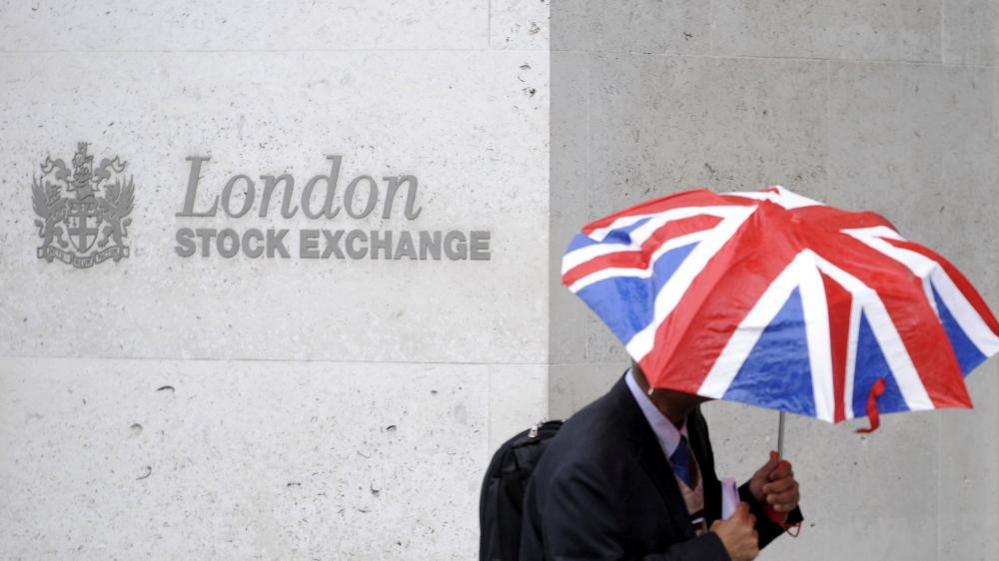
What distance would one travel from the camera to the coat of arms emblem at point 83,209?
583cm

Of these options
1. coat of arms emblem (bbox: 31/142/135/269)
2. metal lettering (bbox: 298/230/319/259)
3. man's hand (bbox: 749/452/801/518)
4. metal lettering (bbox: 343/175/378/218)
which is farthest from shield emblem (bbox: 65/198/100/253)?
man's hand (bbox: 749/452/801/518)

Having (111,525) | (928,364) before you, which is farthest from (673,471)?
(111,525)

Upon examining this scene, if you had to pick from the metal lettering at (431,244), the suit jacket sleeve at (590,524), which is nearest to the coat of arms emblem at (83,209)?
the metal lettering at (431,244)

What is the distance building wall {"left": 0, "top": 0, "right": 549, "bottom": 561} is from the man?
9.39 ft

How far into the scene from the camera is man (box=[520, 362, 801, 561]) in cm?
257

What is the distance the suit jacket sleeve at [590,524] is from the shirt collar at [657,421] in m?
0.19

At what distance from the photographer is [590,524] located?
2.55 m

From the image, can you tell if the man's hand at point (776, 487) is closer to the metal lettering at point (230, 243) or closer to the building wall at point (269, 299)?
the building wall at point (269, 299)

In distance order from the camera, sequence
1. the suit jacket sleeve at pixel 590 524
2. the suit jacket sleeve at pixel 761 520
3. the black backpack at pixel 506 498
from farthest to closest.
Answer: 1. the suit jacket sleeve at pixel 761 520
2. the black backpack at pixel 506 498
3. the suit jacket sleeve at pixel 590 524

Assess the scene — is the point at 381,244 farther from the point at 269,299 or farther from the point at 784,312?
the point at 784,312

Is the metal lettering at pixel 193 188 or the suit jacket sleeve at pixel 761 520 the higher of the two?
the metal lettering at pixel 193 188

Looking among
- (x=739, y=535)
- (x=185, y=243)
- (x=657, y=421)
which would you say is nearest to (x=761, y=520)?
(x=739, y=535)

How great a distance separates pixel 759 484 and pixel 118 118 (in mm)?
3912

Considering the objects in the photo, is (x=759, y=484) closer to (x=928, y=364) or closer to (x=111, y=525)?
(x=928, y=364)
